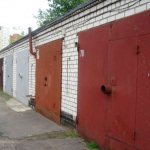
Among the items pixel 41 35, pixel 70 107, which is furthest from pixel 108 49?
pixel 41 35

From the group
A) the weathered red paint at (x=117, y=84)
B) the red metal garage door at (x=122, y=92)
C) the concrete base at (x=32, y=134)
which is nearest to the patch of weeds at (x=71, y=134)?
the concrete base at (x=32, y=134)

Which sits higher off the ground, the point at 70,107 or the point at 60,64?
the point at 60,64

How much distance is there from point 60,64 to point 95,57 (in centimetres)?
252

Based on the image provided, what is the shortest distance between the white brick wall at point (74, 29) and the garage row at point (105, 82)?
0.08ft

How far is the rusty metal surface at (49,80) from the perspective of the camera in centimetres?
950

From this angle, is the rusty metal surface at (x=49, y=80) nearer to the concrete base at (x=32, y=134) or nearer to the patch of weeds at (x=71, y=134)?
the concrete base at (x=32, y=134)

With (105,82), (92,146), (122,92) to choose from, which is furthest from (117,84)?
(92,146)

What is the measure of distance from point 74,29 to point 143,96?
3424 mm

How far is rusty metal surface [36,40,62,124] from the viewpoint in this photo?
950 cm

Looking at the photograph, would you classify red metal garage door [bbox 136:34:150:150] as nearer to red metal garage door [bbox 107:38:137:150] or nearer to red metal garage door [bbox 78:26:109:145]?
red metal garage door [bbox 107:38:137:150]

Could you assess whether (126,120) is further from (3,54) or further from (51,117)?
(3,54)

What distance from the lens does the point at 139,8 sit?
5.59 metres

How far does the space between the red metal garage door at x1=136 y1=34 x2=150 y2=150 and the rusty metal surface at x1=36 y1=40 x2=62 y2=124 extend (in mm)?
4136

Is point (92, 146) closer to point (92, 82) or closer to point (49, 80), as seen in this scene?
point (92, 82)
